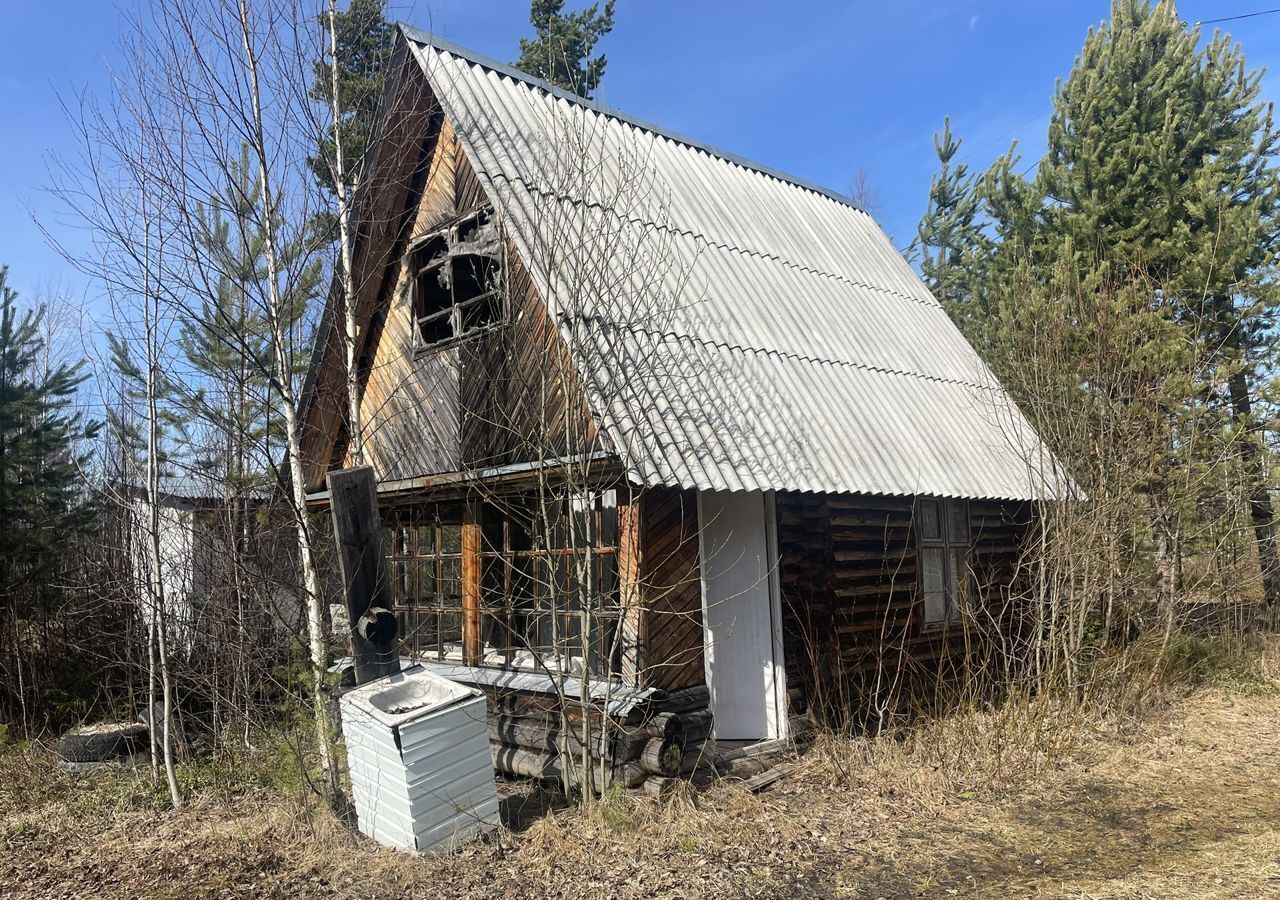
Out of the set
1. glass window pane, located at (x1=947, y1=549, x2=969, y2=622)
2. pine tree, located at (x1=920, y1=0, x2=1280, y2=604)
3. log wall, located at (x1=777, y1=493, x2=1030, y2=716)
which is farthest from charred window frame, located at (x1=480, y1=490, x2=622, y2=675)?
pine tree, located at (x1=920, y1=0, x2=1280, y2=604)

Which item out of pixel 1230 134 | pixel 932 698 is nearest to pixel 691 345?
pixel 932 698

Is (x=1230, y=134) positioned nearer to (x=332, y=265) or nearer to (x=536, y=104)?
(x=536, y=104)

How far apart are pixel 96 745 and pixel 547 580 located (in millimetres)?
5196

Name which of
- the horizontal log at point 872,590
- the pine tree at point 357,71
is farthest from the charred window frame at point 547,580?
the pine tree at point 357,71

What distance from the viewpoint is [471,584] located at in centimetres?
905

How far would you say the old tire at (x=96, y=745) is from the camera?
9023 millimetres

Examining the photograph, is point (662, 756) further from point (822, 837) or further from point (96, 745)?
point (96, 745)

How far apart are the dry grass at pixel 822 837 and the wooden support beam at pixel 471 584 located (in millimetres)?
2074

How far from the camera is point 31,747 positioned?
9531mm

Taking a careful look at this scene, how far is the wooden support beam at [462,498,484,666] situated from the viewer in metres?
8.95

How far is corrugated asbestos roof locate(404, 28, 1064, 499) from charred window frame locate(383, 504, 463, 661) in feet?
10.9

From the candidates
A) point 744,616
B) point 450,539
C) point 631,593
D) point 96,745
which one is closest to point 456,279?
point 450,539

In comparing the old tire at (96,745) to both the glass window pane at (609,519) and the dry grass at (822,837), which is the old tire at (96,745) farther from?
the glass window pane at (609,519)

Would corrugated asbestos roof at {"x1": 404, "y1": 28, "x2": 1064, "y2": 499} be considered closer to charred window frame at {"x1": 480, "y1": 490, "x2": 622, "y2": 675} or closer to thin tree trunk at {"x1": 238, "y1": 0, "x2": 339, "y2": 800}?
charred window frame at {"x1": 480, "y1": 490, "x2": 622, "y2": 675}
